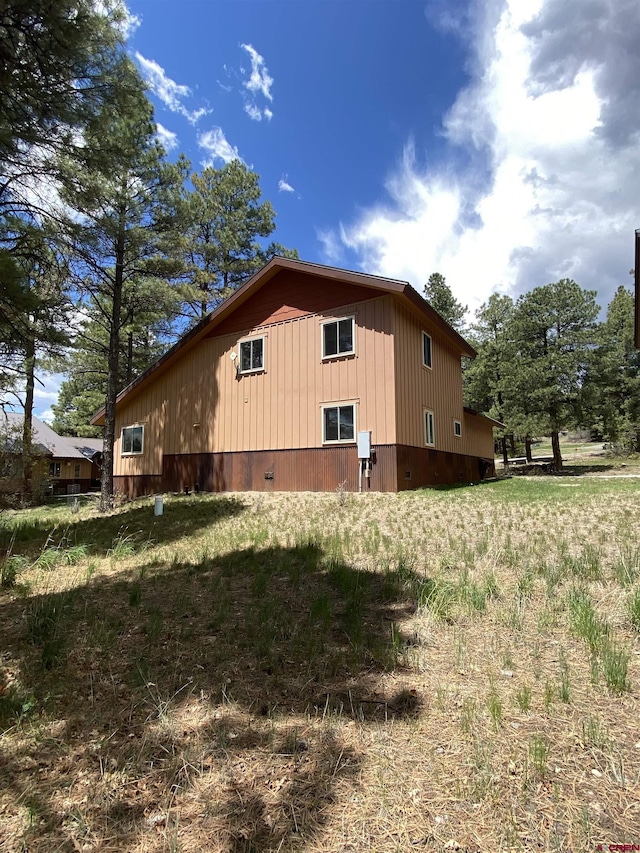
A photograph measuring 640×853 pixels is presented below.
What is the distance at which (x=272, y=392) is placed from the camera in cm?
1437

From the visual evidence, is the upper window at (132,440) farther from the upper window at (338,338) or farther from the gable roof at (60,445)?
the gable roof at (60,445)

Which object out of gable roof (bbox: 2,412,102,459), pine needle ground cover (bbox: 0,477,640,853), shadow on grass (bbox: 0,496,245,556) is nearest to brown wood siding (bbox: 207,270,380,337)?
shadow on grass (bbox: 0,496,245,556)

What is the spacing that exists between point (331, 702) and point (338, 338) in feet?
37.0

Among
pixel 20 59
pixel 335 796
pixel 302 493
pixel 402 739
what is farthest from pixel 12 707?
pixel 302 493

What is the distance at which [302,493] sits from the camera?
12.9 meters

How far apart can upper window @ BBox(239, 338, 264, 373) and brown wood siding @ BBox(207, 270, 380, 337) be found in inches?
22.2

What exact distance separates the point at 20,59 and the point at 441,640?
28.3ft

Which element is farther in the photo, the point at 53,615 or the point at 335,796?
the point at 53,615

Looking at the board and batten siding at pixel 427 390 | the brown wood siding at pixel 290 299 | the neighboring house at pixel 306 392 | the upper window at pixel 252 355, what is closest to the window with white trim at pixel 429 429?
the neighboring house at pixel 306 392

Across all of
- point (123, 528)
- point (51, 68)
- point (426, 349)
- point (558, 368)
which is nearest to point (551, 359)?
point (558, 368)

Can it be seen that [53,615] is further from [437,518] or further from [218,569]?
[437,518]

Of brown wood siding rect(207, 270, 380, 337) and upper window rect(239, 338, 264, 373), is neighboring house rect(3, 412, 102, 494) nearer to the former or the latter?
upper window rect(239, 338, 264, 373)

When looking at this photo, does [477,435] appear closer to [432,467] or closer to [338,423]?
[432,467]

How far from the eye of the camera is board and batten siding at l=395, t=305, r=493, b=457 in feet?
41.8
